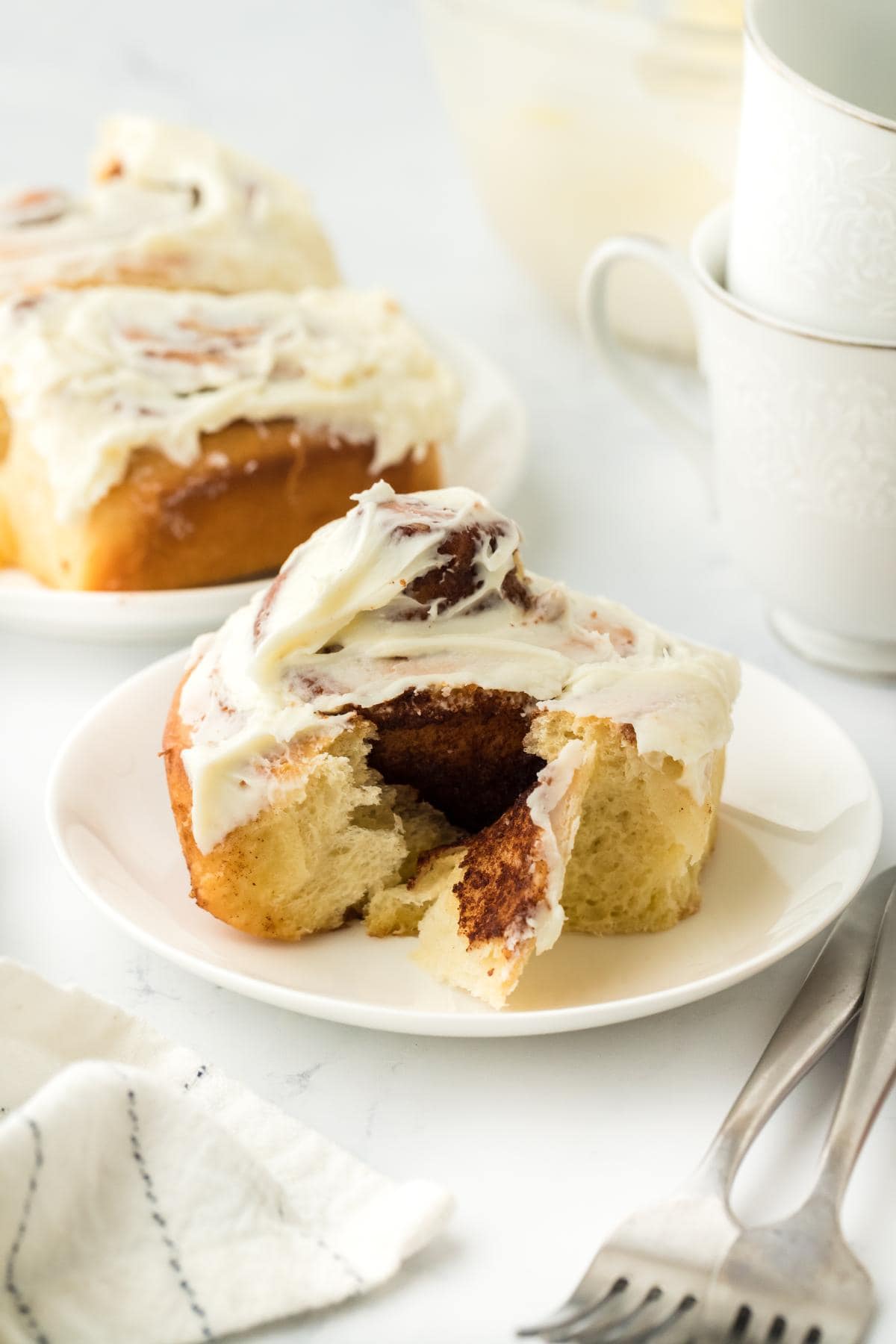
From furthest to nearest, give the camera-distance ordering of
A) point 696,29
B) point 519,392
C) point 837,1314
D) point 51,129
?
1. point 51,129
2. point 519,392
3. point 696,29
4. point 837,1314

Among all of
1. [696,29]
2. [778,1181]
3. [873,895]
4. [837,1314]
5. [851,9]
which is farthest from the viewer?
[696,29]

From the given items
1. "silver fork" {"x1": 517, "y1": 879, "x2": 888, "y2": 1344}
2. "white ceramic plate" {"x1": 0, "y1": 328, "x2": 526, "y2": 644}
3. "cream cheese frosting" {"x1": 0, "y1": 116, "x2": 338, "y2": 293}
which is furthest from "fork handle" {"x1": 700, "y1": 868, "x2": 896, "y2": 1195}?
"cream cheese frosting" {"x1": 0, "y1": 116, "x2": 338, "y2": 293}

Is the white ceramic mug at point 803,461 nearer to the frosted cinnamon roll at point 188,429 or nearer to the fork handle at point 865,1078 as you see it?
the frosted cinnamon roll at point 188,429

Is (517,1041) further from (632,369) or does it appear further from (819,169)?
(632,369)

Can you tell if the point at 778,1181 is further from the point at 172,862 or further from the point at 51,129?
the point at 51,129

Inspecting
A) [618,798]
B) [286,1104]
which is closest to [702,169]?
[618,798]

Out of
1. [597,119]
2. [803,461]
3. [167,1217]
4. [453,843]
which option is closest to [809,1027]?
[453,843]

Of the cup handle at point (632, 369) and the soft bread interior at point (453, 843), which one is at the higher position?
the cup handle at point (632, 369)

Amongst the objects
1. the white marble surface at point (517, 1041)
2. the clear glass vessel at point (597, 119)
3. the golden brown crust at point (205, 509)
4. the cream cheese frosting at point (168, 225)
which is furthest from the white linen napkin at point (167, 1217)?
the clear glass vessel at point (597, 119)
